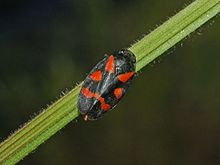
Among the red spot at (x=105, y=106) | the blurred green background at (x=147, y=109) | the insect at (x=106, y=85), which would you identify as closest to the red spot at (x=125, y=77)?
the insect at (x=106, y=85)

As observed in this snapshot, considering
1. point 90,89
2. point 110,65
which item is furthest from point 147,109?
point 90,89

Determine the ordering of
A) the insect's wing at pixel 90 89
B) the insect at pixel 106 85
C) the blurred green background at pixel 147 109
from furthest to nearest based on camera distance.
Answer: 1. the blurred green background at pixel 147 109
2. the insect at pixel 106 85
3. the insect's wing at pixel 90 89

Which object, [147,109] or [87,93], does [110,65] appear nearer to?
[87,93]

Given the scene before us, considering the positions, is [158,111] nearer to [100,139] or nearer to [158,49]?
[100,139]

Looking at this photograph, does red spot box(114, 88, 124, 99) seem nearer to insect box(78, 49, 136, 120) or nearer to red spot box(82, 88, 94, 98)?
insect box(78, 49, 136, 120)

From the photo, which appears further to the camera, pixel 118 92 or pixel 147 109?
pixel 147 109

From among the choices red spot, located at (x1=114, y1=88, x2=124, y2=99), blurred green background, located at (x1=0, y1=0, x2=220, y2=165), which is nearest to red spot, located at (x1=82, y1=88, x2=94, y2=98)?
red spot, located at (x1=114, y1=88, x2=124, y2=99)

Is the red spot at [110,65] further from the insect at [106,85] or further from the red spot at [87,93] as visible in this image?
the red spot at [87,93]

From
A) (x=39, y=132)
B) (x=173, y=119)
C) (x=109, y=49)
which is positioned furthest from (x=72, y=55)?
(x=39, y=132)
